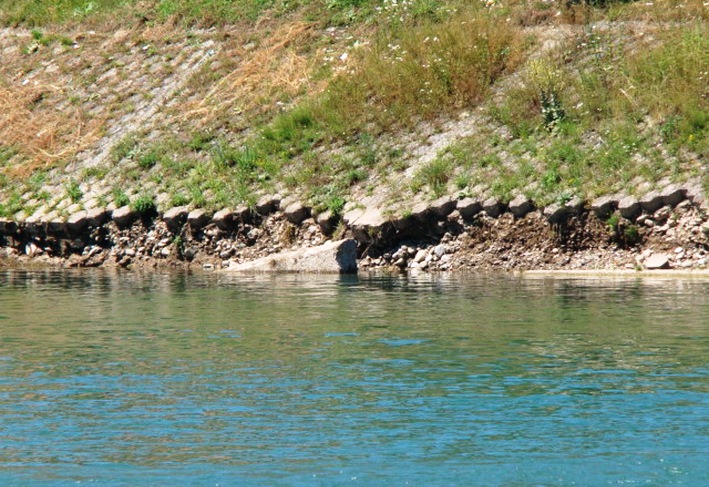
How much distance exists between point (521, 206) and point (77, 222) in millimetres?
9285

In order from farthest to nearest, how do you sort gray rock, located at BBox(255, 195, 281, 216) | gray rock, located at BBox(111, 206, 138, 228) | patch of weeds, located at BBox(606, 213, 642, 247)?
1. gray rock, located at BBox(111, 206, 138, 228)
2. gray rock, located at BBox(255, 195, 281, 216)
3. patch of weeds, located at BBox(606, 213, 642, 247)

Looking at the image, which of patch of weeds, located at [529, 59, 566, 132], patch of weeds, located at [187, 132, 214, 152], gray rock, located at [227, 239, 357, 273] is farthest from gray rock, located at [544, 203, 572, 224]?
patch of weeds, located at [187, 132, 214, 152]

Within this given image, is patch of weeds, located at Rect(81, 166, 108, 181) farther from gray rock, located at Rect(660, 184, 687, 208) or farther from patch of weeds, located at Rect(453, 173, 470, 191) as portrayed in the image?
gray rock, located at Rect(660, 184, 687, 208)

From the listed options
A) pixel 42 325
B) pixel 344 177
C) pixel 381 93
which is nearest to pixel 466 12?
pixel 381 93

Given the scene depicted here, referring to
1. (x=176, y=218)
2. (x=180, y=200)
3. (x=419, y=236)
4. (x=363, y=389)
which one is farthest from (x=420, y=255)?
(x=363, y=389)

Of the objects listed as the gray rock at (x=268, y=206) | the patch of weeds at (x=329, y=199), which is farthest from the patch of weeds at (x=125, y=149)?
the patch of weeds at (x=329, y=199)

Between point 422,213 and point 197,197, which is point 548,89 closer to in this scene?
point 422,213

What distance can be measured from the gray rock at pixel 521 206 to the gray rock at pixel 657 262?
2239mm

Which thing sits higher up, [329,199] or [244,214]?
[329,199]

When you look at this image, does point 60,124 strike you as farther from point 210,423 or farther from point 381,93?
point 210,423

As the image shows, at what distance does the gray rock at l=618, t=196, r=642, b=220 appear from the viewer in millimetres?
20328

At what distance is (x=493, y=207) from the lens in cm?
2161

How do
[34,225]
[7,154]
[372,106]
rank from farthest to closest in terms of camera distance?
[7,154], [34,225], [372,106]

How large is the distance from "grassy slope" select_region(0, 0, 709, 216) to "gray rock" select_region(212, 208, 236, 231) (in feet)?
1.29
